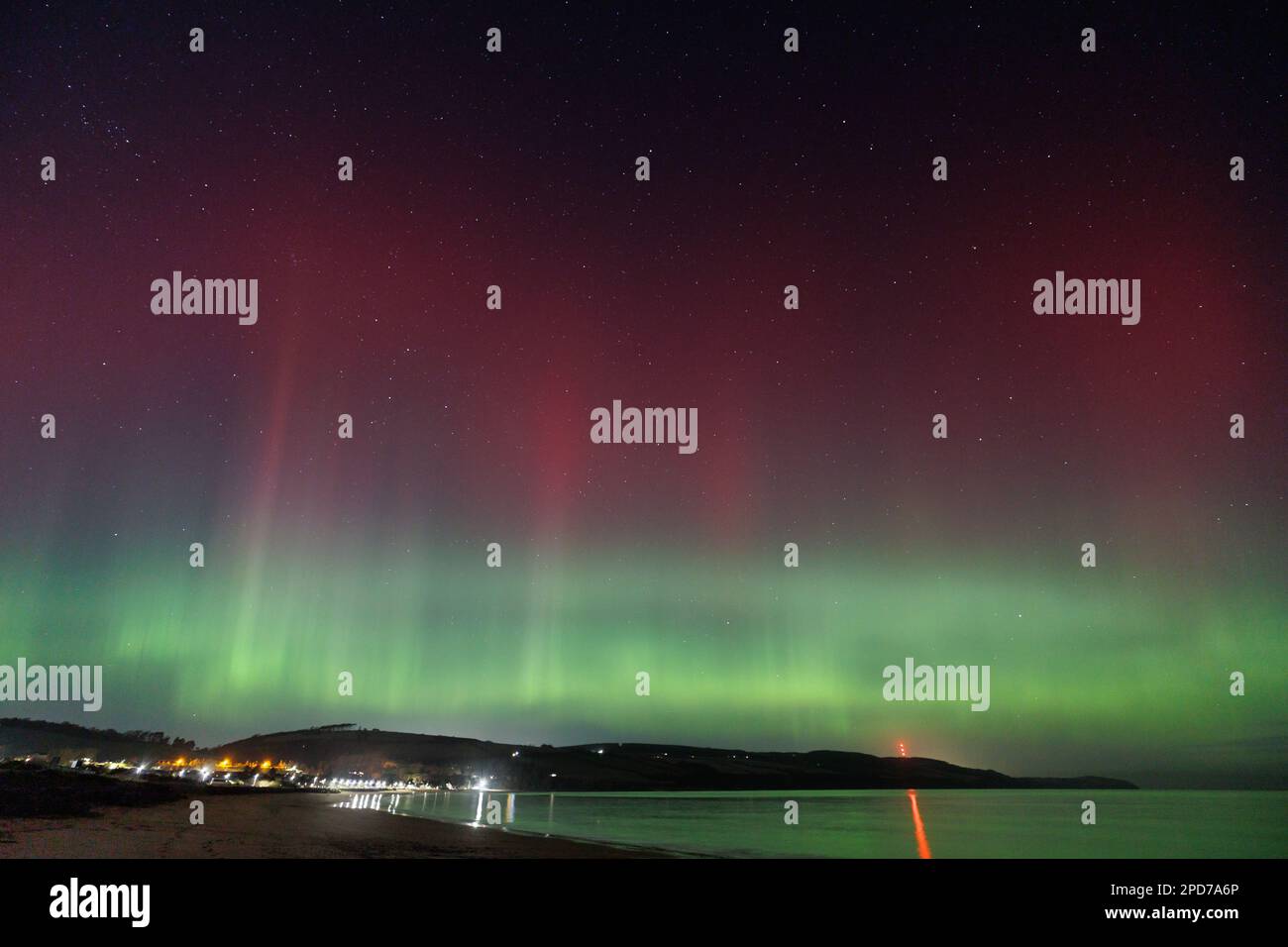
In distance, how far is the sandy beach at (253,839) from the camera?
30672 mm

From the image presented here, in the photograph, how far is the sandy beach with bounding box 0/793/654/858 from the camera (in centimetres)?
3067

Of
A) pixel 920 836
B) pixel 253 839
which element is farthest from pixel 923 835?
pixel 253 839

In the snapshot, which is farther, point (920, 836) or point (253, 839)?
point (920, 836)

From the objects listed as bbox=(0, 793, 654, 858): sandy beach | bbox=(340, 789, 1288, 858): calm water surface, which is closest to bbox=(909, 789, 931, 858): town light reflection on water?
bbox=(340, 789, 1288, 858): calm water surface

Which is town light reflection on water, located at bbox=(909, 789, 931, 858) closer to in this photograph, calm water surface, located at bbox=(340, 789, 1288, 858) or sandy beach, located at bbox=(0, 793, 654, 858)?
calm water surface, located at bbox=(340, 789, 1288, 858)

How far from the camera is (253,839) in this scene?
118ft

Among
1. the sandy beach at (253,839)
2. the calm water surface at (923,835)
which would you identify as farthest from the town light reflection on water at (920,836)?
the sandy beach at (253,839)

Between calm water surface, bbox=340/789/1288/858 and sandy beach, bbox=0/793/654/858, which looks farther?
calm water surface, bbox=340/789/1288/858

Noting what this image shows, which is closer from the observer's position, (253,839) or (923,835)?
(253,839)

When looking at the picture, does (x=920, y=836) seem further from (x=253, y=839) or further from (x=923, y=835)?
(x=253, y=839)
